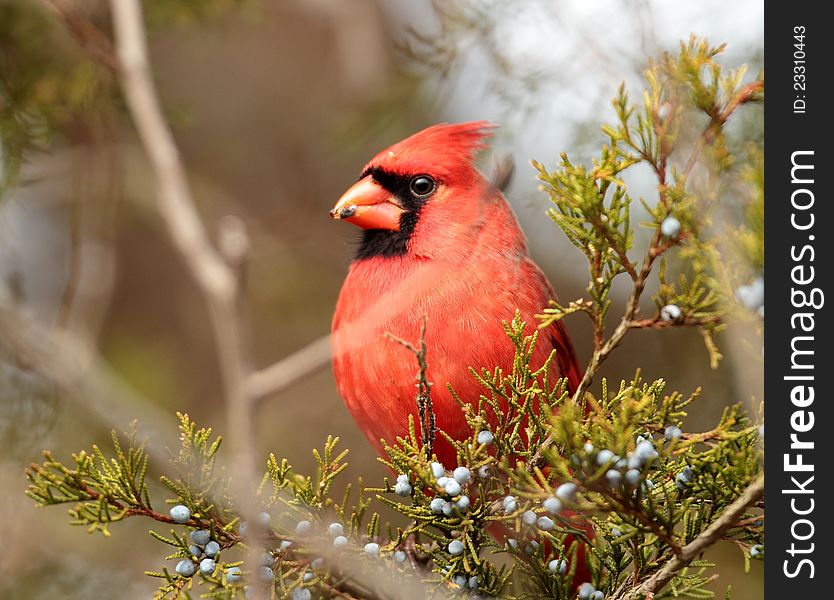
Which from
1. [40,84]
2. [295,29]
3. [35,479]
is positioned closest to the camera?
[35,479]

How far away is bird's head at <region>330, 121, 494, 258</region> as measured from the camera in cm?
203

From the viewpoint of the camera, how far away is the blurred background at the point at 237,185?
100 inches

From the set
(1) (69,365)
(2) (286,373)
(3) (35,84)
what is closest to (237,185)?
(3) (35,84)

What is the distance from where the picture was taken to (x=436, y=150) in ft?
6.67

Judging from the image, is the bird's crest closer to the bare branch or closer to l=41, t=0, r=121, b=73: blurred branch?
the bare branch

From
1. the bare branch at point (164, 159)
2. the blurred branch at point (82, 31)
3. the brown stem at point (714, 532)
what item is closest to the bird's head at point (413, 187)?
the bare branch at point (164, 159)

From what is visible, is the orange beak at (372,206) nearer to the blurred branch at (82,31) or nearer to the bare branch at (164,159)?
the bare branch at (164,159)

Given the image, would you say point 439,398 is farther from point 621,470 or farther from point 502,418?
point 621,470

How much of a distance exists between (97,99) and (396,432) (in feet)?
5.55

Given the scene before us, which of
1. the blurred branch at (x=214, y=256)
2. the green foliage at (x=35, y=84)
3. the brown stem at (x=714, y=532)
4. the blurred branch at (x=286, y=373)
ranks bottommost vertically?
the brown stem at (x=714, y=532)

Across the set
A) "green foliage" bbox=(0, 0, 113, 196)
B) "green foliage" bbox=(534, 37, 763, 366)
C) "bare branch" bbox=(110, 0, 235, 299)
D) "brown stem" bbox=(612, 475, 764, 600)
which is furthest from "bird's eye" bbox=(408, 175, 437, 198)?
"green foliage" bbox=(0, 0, 113, 196)

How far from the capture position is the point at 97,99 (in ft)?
9.53

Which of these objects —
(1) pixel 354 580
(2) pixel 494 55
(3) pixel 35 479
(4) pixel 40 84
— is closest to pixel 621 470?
(1) pixel 354 580
